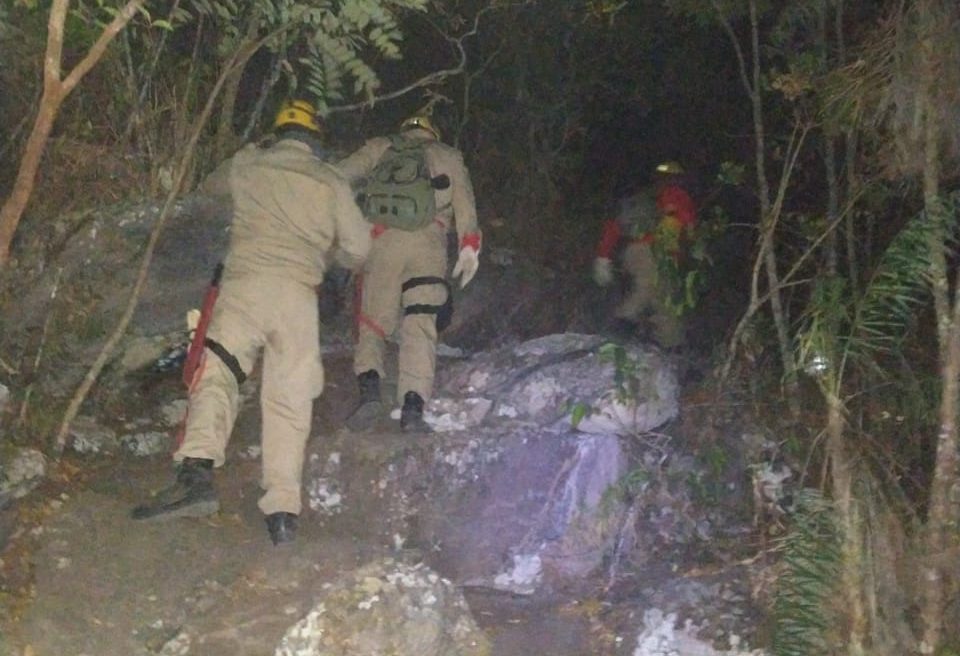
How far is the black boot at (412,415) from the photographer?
6.15m

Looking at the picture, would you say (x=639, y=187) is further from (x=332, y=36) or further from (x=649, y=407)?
(x=332, y=36)

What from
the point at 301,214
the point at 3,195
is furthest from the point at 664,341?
the point at 3,195

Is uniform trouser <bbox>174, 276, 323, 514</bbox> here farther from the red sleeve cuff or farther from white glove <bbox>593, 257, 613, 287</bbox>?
white glove <bbox>593, 257, 613, 287</bbox>

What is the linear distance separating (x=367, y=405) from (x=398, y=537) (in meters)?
0.88

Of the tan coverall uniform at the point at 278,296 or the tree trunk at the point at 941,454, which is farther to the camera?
the tan coverall uniform at the point at 278,296

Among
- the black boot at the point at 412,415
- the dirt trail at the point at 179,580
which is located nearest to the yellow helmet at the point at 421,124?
the black boot at the point at 412,415

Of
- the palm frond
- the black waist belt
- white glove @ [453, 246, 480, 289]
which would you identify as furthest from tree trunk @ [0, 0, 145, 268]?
the palm frond

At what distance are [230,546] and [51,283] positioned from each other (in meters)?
2.38

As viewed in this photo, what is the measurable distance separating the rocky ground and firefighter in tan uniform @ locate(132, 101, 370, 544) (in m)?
0.40

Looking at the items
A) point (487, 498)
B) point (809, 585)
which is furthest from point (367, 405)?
point (809, 585)

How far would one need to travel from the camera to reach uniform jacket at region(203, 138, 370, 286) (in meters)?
5.30

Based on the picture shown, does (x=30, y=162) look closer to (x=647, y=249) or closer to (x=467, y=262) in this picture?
(x=467, y=262)

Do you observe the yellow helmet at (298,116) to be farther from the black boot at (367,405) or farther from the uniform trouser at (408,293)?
the black boot at (367,405)

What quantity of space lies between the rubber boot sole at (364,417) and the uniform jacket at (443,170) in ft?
3.56
